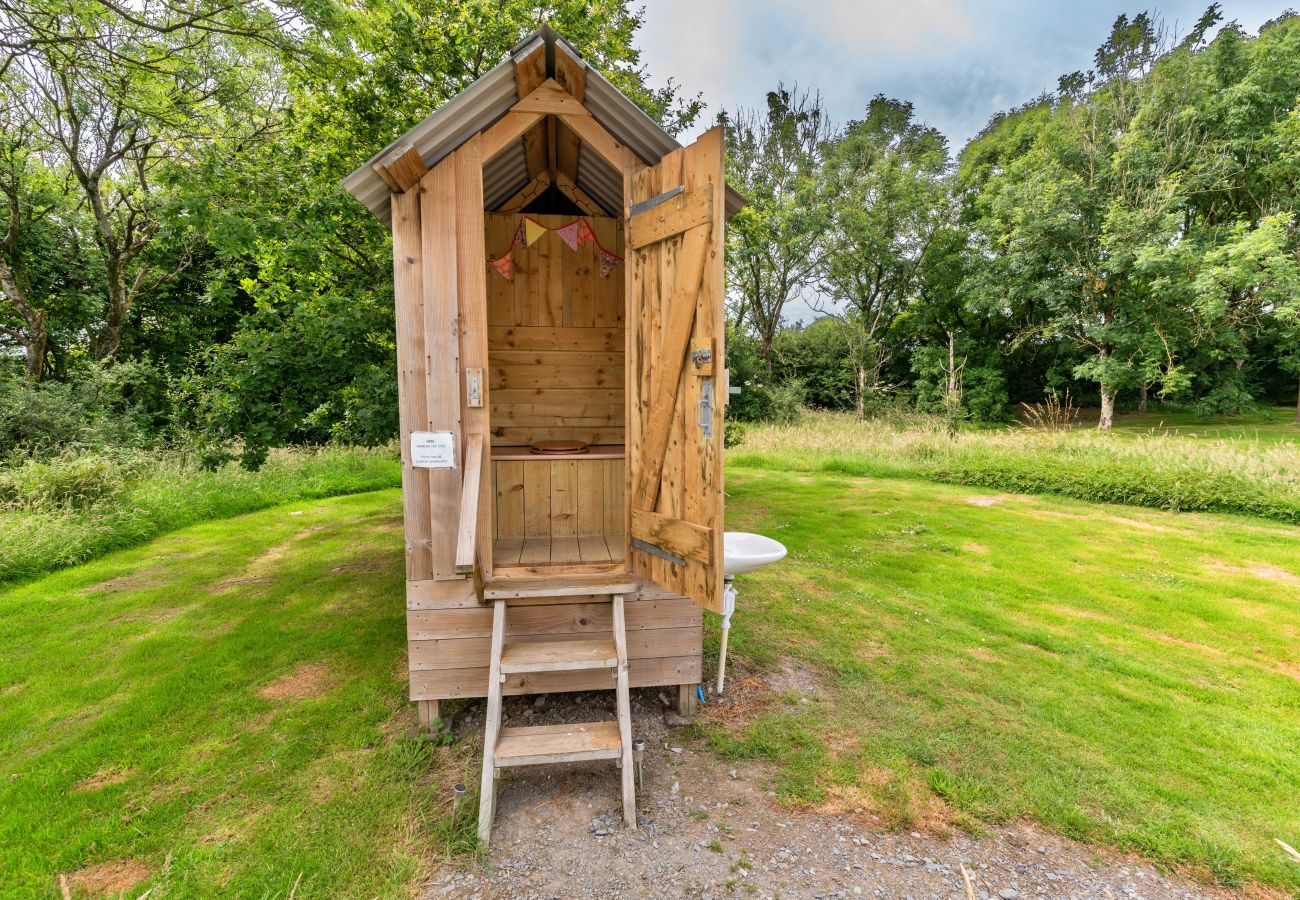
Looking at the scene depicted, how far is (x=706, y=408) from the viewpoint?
→ 8.69 ft

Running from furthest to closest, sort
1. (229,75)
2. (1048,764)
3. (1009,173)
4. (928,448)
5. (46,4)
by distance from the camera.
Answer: (1009,173)
(928,448)
(229,75)
(46,4)
(1048,764)

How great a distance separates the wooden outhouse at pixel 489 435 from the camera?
8.70 feet

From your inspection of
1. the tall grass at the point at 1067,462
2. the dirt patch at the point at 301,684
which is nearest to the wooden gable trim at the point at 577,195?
the dirt patch at the point at 301,684

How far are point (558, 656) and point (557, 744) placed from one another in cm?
41

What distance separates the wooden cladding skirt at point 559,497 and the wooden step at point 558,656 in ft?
4.10

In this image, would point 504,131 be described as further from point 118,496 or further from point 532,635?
point 118,496

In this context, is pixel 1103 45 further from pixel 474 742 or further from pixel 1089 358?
pixel 474 742

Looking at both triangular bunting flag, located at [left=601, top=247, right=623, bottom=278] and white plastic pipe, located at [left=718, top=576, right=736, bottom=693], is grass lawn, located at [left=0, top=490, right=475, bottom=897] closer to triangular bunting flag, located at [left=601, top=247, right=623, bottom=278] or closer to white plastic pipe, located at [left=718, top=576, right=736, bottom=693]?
white plastic pipe, located at [left=718, top=576, right=736, bottom=693]

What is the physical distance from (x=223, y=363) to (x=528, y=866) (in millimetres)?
4902

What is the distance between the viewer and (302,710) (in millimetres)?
3498

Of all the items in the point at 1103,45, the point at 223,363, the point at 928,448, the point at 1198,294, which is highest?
the point at 1103,45

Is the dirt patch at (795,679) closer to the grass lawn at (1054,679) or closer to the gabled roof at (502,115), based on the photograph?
the grass lawn at (1054,679)

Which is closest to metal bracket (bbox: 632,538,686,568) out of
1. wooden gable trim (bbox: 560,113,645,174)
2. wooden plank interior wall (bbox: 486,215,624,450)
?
wooden plank interior wall (bbox: 486,215,624,450)

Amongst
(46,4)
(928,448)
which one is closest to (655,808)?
(46,4)
